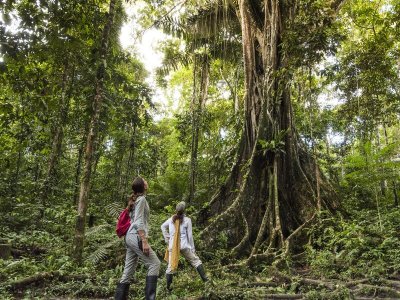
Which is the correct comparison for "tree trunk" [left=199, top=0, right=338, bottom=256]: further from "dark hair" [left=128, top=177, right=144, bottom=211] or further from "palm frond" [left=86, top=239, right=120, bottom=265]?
"dark hair" [left=128, top=177, right=144, bottom=211]

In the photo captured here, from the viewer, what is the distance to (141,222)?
4.15 meters

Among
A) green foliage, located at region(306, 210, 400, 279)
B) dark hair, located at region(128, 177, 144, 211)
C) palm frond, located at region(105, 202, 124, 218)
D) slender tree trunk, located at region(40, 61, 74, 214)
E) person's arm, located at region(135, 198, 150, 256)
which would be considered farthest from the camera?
slender tree trunk, located at region(40, 61, 74, 214)

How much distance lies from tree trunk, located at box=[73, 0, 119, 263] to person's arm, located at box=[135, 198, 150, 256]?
2.34 m

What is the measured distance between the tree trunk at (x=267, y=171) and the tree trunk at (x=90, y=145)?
2.55m

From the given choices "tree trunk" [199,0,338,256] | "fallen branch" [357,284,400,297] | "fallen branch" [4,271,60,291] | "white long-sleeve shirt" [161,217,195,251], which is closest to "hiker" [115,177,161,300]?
"white long-sleeve shirt" [161,217,195,251]

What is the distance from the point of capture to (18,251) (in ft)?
22.4

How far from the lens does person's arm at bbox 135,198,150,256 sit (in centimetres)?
406

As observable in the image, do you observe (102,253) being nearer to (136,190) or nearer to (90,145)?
(90,145)

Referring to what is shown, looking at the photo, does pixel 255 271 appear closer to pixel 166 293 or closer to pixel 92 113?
pixel 166 293

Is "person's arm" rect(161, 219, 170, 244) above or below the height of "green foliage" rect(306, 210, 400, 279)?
above

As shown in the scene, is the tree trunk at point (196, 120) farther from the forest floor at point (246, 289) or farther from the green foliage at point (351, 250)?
the forest floor at point (246, 289)

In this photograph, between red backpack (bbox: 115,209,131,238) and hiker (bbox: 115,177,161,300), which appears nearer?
hiker (bbox: 115,177,161,300)

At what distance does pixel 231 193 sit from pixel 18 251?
4678 mm

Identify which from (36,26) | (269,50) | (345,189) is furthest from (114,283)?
(345,189)
